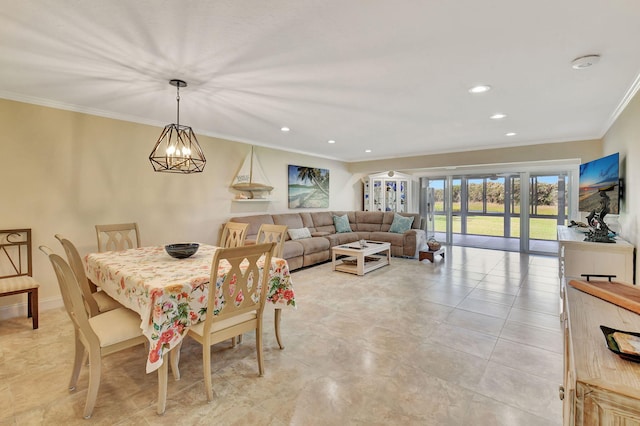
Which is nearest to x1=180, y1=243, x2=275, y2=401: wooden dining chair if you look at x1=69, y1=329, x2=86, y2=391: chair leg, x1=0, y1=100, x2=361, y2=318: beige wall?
x1=69, y1=329, x2=86, y2=391: chair leg

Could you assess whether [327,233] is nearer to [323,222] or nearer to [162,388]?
[323,222]

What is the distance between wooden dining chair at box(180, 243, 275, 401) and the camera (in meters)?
1.89

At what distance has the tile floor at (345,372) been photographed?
1794 millimetres

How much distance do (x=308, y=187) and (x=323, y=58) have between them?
4738mm

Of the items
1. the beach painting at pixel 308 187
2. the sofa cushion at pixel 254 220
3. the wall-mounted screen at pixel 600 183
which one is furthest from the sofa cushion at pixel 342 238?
the wall-mounted screen at pixel 600 183

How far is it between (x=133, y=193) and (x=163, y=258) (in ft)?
6.22

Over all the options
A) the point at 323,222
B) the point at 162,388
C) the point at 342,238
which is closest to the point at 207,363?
the point at 162,388

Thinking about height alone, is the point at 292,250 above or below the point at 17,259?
below

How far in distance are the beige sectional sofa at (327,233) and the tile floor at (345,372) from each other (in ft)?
5.60

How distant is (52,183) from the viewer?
3.41 metres

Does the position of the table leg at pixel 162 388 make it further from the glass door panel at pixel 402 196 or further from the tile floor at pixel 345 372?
the glass door panel at pixel 402 196

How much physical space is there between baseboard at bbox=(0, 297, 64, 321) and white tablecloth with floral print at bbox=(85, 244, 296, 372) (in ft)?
4.71

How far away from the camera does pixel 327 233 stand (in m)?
6.71

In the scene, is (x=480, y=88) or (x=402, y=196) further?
(x=402, y=196)
